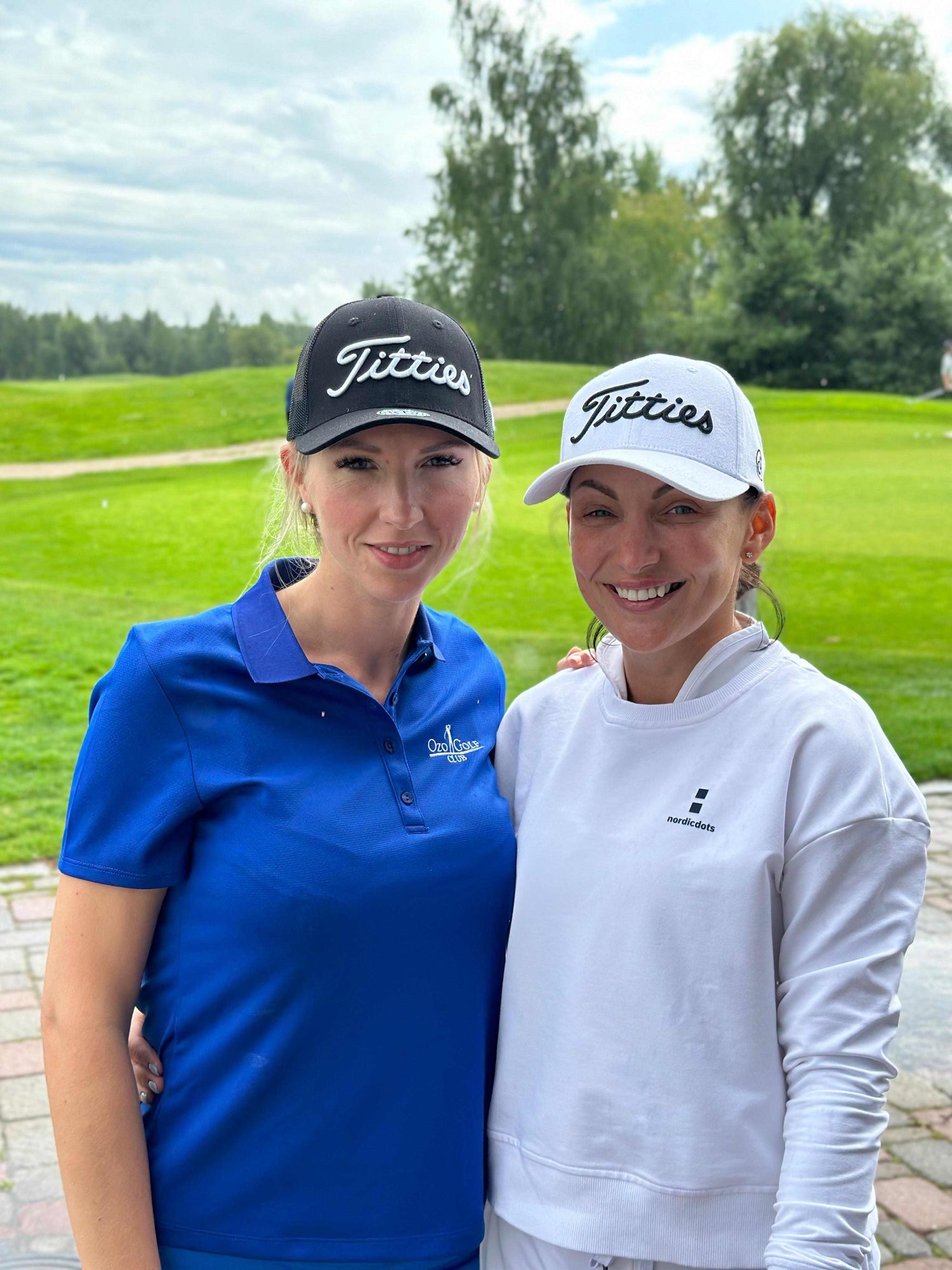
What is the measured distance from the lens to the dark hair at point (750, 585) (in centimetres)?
170

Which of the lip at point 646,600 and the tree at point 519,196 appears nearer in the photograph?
the lip at point 646,600

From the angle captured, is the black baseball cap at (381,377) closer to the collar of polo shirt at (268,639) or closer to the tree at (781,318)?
the collar of polo shirt at (268,639)

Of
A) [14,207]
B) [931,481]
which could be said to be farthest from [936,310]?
[14,207]

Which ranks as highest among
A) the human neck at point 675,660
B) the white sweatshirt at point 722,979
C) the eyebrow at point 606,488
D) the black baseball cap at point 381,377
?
the black baseball cap at point 381,377

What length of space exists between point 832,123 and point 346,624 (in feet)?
140

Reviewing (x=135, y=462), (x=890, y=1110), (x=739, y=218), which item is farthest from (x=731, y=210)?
(x=890, y=1110)

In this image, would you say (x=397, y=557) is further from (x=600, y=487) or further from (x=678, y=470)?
(x=678, y=470)

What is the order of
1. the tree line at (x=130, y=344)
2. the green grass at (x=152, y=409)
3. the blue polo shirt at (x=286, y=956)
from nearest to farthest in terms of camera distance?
the blue polo shirt at (x=286, y=956)
the green grass at (x=152, y=409)
the tree line at (x=130, y=344)

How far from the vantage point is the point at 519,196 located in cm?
3806

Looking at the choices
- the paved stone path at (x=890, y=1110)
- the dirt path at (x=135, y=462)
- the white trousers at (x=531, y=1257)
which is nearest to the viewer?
the white trousers at (x=531, y=1257)

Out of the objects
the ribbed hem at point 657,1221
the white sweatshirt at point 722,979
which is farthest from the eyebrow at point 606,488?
the ribbed hem at point 657,1221

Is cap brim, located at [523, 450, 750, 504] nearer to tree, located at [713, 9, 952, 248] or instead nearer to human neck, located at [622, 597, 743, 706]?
human neck, located at [622, 597, 743, 706]

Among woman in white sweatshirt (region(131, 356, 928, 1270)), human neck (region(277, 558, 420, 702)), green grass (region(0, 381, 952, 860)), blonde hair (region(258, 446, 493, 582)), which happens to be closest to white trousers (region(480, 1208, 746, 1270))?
woman in white sweatshirt (region(131, 356, 928, 1270))

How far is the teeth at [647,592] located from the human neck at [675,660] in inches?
2.8
